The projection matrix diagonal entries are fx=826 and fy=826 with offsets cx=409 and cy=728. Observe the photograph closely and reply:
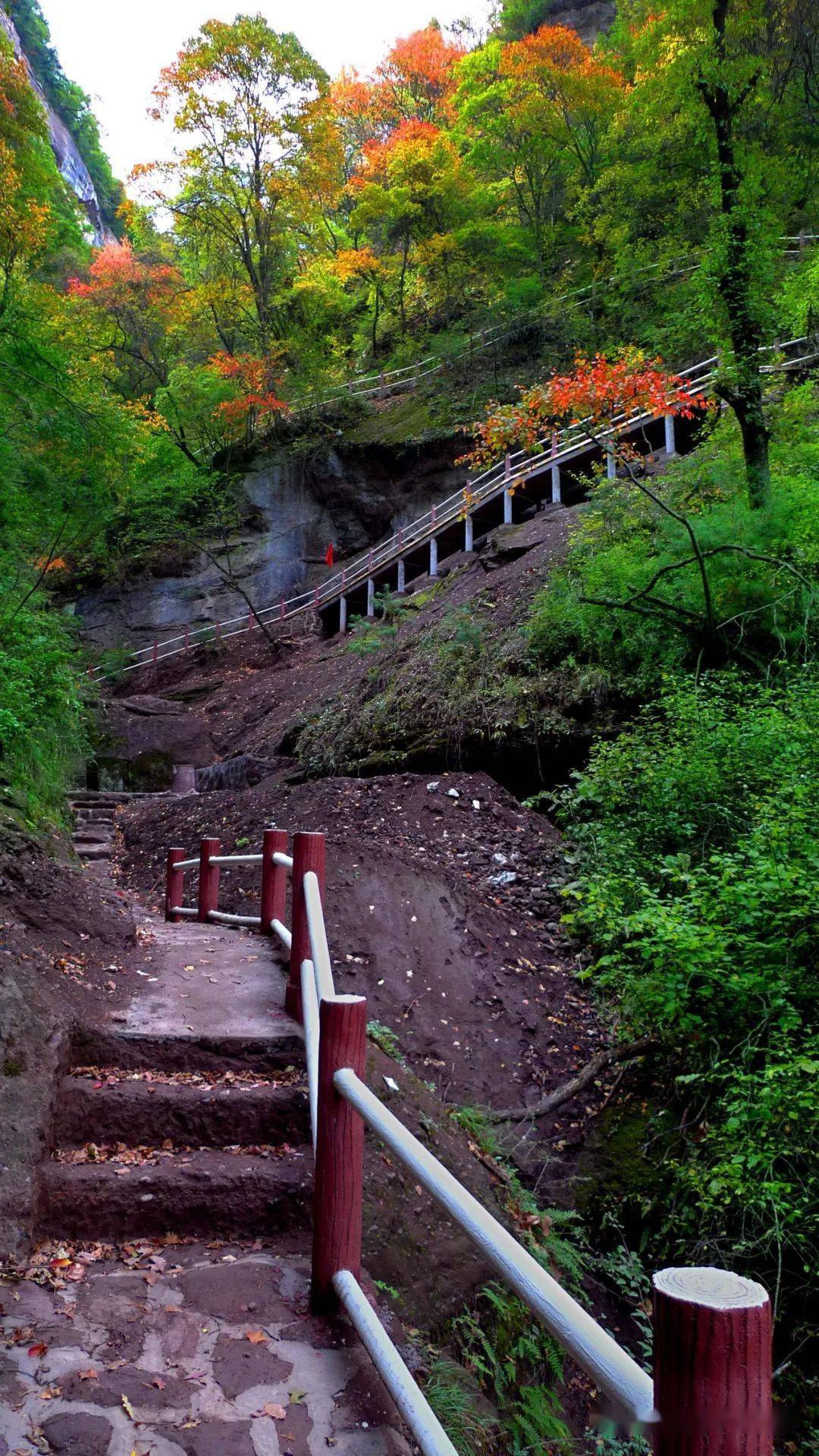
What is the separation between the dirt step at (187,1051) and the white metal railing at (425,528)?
10798mm

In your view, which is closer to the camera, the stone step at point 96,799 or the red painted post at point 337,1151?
the red painted post at point 337,1151

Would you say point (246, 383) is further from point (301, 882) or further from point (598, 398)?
point (301, 882)

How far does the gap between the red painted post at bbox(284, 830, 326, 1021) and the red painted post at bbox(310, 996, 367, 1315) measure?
1.60 metres

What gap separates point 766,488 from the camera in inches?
356

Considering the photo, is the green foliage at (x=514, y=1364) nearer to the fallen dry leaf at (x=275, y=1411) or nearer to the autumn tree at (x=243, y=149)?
the fallen dry leaf at (x=275, y=1411)

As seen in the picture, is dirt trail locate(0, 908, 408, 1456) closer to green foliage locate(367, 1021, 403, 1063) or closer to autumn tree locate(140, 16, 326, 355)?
green foliage locate(367, 1021, 403, 1063)

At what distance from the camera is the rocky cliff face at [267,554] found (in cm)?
2653

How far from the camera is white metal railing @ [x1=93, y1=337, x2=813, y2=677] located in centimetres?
1560

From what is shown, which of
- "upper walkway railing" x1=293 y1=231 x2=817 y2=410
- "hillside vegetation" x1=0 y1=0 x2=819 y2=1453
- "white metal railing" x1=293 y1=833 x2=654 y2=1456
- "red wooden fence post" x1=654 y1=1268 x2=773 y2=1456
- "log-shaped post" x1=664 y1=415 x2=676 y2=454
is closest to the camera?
"red wooden fence post" x1=654 y1=1268 x2=773 y2=1456

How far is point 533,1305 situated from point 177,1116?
2.63m

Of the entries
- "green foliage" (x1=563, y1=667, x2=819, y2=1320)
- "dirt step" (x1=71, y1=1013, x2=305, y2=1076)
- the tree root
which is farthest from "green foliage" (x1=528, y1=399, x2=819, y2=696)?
"dirt step" (x1=71, y1=1013, x2=305, y2=1076)

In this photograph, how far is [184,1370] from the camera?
242 cm

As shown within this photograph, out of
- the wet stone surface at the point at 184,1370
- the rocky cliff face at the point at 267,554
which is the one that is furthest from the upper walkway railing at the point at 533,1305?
the rocky cliff face at the point at 267,554

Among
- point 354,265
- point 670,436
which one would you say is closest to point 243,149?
point 354,265
